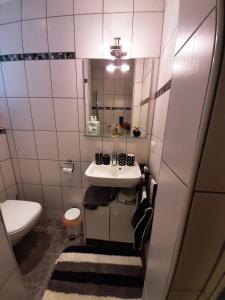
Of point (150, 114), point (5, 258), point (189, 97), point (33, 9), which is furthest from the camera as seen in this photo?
point (150, 114)

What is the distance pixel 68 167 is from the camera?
170cm

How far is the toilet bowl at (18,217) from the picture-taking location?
4.07 feet

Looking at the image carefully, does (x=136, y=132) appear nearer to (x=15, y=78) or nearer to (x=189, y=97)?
(x=189, y=97)

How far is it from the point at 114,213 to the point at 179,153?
1269mm

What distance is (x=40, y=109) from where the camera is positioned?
157 centimetres

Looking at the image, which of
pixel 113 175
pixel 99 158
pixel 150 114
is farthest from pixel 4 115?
pixel 150 114

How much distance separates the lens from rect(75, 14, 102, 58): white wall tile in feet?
4.31

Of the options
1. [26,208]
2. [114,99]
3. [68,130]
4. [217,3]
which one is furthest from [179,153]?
[26,208]

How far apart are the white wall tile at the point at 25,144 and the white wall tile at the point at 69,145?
325mm

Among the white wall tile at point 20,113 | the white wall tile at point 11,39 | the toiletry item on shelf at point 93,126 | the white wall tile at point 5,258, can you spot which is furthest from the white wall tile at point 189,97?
the white wall tile at point 11,39

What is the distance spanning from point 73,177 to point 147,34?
1.62 m

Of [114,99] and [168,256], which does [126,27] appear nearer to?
[114,99]

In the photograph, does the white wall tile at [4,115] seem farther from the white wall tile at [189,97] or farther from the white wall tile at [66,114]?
the white wall tile at [189,97]

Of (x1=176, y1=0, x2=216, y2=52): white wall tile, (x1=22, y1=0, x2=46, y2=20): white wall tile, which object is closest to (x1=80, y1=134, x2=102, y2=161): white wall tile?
(x1=22, y1=0, x2=46, y2=20): white wall tile
